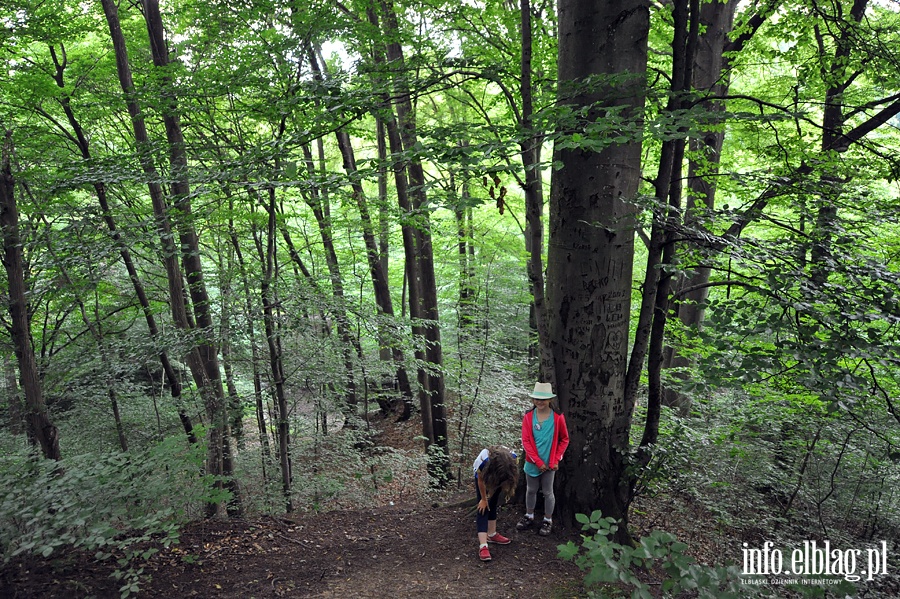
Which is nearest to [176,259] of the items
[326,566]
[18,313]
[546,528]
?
[18,313]

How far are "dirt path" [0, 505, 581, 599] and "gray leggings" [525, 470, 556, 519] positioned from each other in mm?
249

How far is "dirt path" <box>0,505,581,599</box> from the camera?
3646 millimetres

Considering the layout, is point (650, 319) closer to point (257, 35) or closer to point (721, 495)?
point (721, 495)

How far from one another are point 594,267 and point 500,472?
203 cm

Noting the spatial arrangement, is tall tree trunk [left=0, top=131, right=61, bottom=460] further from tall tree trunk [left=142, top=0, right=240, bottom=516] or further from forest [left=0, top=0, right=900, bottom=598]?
tall tree trunk [left=142, top=0, right=240, bottom=516]

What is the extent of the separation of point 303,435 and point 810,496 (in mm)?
7512

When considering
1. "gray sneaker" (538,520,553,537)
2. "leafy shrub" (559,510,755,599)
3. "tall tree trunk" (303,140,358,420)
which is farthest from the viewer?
"tall tree trunk" (303,140,358,420)

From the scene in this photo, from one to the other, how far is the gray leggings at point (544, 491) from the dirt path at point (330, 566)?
0.82ft

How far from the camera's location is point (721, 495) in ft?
18.7

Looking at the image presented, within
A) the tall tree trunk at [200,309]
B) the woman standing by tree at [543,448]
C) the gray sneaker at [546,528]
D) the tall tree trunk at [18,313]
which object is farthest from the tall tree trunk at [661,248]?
the tall tree trunk at [18,313]

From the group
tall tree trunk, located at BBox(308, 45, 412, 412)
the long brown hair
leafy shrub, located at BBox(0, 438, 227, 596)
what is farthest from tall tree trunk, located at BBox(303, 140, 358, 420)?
the long brown hair

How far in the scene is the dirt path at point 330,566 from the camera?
12.0 ft

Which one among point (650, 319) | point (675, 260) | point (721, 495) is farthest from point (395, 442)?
point (675, 260)

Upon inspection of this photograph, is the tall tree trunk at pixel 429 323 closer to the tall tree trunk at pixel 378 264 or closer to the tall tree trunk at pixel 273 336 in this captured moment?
the tall tree trunk at pixel 378 264
